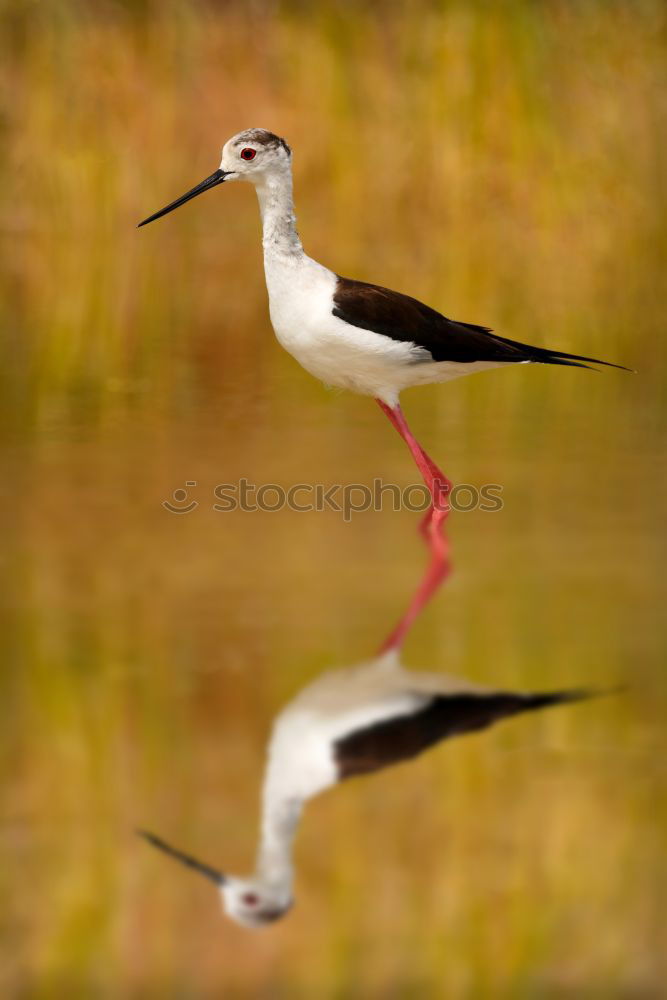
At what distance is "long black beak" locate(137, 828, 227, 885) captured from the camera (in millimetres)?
2002

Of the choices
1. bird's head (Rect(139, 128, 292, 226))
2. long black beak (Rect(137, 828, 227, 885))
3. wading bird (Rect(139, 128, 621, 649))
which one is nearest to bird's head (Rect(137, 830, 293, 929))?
long black beak (Rect(137, 828, 227, 885))

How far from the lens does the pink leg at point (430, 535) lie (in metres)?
2.94

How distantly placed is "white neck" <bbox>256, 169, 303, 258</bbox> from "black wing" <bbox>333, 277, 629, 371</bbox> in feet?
0.52

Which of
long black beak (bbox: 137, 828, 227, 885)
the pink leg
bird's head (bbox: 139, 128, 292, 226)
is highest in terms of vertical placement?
bird's head (bbox: 139, 128, 292, 226)

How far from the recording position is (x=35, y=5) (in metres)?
9.23

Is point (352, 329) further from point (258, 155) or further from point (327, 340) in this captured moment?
point (258, 155)

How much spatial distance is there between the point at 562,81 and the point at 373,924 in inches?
296

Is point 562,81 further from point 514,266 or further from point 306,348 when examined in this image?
point 306,348

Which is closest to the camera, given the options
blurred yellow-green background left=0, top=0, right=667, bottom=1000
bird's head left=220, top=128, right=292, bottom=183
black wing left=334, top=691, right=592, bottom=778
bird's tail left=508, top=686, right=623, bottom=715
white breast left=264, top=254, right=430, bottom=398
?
blurred yellow-green background left=0, top=0, right=667, bottom=1000

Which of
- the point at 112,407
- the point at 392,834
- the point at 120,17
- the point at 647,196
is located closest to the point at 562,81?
the point at 647,196

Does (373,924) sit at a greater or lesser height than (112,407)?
lesser

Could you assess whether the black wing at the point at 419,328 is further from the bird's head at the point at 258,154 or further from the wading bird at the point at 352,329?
the bird's head at the point at 258,154

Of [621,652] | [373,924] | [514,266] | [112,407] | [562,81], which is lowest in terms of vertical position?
[373,924]

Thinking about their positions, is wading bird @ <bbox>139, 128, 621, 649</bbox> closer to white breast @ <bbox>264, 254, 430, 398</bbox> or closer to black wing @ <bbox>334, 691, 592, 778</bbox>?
white breast @ <bbox>264, 254, 430, 398</bbox>
